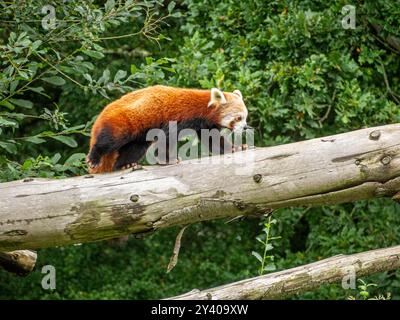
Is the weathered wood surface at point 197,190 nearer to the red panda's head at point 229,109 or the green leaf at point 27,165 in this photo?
the green leaf at point 27,165

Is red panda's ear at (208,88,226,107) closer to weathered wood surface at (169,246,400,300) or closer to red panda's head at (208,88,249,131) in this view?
red panda's head at (208,88,249,131)

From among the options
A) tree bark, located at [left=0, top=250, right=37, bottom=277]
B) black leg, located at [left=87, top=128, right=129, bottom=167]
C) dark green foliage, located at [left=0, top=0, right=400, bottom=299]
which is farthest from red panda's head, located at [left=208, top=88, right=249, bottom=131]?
tree bark, located at [left=0, top=250, right=37, bottom=277]

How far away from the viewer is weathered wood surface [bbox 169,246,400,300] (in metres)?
4.72

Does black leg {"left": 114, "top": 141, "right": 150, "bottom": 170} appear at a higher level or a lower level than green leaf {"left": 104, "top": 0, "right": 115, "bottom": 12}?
lower

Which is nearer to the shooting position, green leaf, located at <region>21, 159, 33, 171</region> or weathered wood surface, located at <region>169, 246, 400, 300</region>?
weathered wood surface, located at <region>169, 246, 400, 300</region>

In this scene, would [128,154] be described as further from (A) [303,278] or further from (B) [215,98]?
(A) [303,278]

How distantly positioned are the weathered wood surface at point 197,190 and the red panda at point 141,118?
0.72 metres

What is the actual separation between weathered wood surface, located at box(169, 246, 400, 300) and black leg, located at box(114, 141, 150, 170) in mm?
1133

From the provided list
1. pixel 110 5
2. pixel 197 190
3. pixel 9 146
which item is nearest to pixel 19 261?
pixel 9 146

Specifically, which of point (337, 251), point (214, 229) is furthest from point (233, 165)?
point (214, 229)

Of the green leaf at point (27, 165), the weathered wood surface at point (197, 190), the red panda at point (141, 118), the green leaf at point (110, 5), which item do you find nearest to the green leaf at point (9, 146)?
the green leaf at point (27, 165)

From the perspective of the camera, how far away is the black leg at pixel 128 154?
541 centimetres

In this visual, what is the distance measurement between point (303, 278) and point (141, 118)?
1.57 metres

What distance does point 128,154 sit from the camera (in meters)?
5.43
